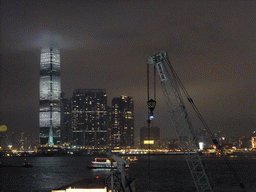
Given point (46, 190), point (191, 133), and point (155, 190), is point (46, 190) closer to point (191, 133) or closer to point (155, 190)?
point (155, 190)

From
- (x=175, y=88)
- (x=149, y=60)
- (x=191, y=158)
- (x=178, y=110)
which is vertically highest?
(x=149, y=60)

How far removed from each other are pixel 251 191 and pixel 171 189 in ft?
62.5

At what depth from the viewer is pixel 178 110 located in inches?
2117

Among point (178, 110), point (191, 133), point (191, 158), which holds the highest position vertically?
point (178, 110)

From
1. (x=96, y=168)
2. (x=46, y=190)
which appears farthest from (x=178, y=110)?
(x=96, y=168)

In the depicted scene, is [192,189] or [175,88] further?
[192,189]

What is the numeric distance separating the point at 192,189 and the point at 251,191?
553 inches

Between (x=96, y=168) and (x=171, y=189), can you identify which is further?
(x=96, y=168)

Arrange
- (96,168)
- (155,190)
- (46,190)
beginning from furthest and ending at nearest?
(96,168) → (46,190) → (155,190)

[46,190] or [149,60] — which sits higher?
[149,60]

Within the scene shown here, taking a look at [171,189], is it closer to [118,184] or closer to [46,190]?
[46,190]

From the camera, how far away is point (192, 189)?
81375mm

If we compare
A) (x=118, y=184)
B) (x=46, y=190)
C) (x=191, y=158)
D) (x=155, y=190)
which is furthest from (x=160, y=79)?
(x=46, y=190)

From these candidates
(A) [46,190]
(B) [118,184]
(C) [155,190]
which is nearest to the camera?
(B) [118,184]
